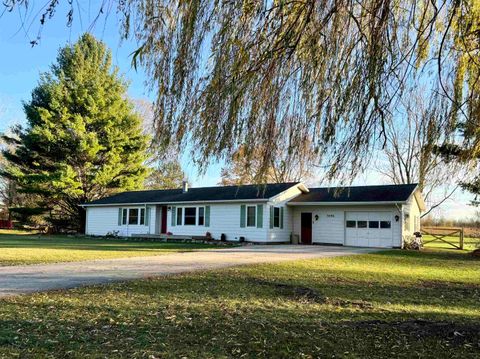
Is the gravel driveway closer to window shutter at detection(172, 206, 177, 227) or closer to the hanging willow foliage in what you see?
the hanging willow foliage

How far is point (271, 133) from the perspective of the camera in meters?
4.40

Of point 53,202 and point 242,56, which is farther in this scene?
point 53,202

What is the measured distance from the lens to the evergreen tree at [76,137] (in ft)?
104

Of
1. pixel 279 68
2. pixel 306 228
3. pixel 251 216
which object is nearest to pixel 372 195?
pixel 306 228

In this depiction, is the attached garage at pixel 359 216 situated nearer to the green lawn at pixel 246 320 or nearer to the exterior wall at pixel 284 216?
the exterior wall at pixel 284 216

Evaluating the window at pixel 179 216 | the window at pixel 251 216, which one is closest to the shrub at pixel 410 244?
the window at pixel 251 216

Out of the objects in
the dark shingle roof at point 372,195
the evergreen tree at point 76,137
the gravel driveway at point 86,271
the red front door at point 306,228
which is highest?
the evergreen tree at point 76,137

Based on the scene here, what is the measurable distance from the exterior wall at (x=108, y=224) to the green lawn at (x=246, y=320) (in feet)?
60.7

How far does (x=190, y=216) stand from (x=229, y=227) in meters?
2.94

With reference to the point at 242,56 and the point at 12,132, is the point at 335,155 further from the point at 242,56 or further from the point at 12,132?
the point at 12,132

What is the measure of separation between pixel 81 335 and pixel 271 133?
→ 3.04 metres

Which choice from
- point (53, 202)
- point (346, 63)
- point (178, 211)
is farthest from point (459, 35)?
point (53, 202)

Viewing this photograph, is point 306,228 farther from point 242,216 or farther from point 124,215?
point 124,215

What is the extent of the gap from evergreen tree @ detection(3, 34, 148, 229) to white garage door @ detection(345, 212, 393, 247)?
16.5m
